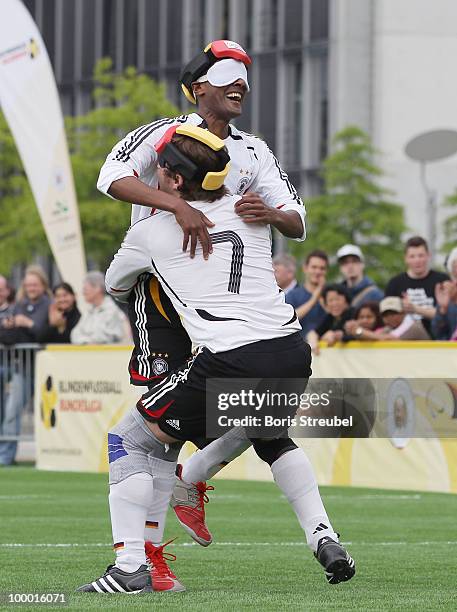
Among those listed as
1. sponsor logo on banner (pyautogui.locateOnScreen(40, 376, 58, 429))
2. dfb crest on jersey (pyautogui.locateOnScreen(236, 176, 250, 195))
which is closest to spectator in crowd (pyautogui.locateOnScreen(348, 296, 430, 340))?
sponsor logo on banner (pyautogui.locateOnScreen(40, 376, 58, 429))

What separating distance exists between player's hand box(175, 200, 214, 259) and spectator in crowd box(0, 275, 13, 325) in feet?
39.0

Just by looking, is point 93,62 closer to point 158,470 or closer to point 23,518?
point 23,518

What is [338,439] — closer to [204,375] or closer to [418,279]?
[418,279]

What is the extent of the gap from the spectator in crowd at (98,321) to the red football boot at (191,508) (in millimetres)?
9464

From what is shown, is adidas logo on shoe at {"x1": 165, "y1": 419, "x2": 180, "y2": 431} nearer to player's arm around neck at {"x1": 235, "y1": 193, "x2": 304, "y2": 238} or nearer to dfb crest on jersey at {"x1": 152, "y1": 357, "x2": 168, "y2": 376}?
dfb crest on jersey at {"x1": 152, "y1": 357, "x2": 168, "y2": 376}

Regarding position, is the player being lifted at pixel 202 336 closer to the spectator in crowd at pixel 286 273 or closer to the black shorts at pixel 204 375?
the black shorts at pixel 204 375

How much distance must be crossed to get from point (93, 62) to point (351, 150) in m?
16.4

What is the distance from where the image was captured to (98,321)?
17.0m

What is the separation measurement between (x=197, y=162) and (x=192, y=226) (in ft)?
0.85

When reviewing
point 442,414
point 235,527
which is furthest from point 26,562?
point 442,414

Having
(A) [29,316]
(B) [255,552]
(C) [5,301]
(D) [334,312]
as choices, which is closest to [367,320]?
(D) [334,312]

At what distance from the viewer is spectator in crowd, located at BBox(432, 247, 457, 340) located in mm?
14047

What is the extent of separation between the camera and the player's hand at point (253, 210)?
21.5 ft

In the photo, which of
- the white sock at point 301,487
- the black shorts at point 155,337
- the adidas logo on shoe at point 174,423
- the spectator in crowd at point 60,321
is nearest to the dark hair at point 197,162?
the black shorts at point 155,337
